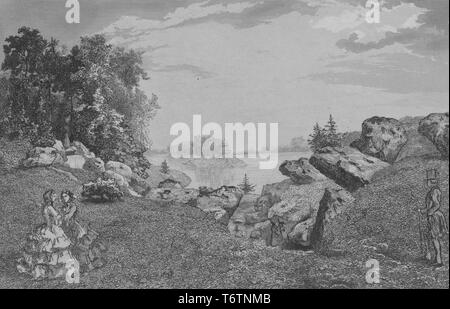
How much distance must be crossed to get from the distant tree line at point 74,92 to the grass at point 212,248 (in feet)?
5.36

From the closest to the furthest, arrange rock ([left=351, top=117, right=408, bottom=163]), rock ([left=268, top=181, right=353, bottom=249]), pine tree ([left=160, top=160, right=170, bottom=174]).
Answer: rock ([left=268, top=181, right=353, bottom=249])
rock ([left=351, top=117, right=408, bottom=163])
pine tree ([left=160, top=160, right=170, bottom=174])

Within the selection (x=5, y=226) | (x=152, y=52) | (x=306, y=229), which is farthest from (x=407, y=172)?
(x=5, y=226)

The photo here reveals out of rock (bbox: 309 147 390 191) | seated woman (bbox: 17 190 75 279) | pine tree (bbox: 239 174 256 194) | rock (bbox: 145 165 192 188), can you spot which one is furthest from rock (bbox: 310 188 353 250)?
seated woman (bbox: 17 190 75 279)

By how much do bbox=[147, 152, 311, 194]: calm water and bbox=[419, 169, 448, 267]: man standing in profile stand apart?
3.23 m

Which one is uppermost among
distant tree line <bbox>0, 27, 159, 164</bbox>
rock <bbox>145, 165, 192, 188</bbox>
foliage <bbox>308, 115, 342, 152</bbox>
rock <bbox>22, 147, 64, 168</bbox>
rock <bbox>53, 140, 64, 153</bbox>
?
distant tree line <bbox>0, 27, 159, 164</bbox>

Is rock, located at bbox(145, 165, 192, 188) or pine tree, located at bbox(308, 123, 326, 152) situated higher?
pine tree, located at bbox(308, 123, 326, 152)

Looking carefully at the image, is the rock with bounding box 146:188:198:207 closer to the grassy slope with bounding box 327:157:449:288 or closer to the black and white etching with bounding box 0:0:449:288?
the black and white etching with bounding box 0:0:449:288

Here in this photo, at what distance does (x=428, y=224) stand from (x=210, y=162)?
5.85m

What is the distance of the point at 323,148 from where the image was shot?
13.6 metres

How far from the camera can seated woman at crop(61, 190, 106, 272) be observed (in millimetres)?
13211
